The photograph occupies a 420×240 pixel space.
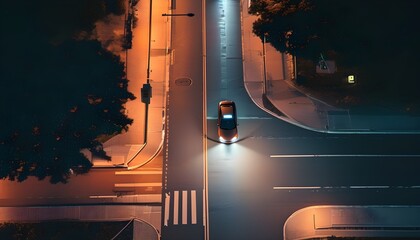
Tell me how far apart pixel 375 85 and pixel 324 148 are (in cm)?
858

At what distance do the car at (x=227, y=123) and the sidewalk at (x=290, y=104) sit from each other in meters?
3.90

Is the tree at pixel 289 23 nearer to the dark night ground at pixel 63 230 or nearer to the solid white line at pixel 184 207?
the solid white line at pixel 184 207

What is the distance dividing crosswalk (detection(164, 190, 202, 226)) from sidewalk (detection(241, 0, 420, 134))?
11357 millimetres

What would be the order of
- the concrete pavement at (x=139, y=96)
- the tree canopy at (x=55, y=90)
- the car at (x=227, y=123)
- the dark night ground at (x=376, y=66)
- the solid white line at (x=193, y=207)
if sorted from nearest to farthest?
1. the tree canopy at (x=55, y=90)
2. the solid white line at (x=193, y=207)
3. the car at (x=227, y=123)
4. the concrete pavement at (x=139, y=96)
5. the dark night ground at (x=376, y=66)

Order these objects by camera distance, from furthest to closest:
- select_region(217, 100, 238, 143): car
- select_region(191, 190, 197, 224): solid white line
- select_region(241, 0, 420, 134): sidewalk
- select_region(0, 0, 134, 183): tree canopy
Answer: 1. select_region(241, 0, 420, 134): sidewalk
2. select_region(217, 100, 238, 143): car
3. select_region(191, 190, 197, 224): solid white line
4. select_region(0, 0, 134, 183): tree canopy

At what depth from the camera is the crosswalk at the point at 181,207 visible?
3312 centimetres

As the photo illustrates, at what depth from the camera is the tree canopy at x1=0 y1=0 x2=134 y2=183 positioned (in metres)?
31.6

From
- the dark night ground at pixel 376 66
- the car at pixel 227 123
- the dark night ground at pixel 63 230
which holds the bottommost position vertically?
the dark night ground at pixel 63 230

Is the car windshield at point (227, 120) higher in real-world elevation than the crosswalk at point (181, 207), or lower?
higher

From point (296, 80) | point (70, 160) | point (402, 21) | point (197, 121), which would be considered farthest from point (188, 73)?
point (402, 21)

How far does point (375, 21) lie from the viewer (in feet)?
129

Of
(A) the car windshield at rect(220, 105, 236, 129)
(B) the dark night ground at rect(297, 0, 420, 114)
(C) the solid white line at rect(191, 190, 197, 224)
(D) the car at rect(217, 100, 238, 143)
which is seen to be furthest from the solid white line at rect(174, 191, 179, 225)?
(B) the dark night ground at rect(297, 0, 420, 114)

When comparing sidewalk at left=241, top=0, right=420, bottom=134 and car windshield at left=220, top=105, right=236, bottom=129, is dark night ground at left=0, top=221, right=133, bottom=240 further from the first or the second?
sidewalk at left=241, top=0, right=420, bottom=134

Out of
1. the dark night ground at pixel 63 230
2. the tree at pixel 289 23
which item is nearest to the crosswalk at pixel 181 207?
the dark night ground at pixel 63 230
